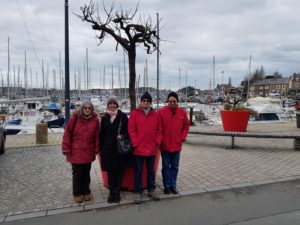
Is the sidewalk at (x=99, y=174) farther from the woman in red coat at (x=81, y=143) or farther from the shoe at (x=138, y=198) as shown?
the woman in red coat at (x=81, y=143)

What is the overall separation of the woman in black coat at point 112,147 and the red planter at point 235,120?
813 centimetres

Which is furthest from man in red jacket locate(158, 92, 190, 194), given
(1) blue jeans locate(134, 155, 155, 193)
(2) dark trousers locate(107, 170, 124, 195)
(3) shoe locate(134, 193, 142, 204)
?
(2) dark trousers locate(107, 170, 124, 195)

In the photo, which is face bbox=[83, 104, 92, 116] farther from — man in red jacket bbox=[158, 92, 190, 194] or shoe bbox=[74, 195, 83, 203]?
shoe bbox=[74, 195, 83, 203]

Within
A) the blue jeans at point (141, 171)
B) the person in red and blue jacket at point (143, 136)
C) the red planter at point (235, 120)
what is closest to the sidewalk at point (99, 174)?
the blue jeans at point (141, 171)

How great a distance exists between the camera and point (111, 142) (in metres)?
5.23

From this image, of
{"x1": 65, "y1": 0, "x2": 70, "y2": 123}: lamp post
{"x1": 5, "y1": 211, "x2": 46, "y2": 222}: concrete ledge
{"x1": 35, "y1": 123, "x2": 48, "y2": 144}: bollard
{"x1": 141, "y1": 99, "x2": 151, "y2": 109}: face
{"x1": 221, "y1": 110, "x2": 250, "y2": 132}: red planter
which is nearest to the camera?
{"x1": 5, "y1": 211, "x2": 46, "y2": 222}: concrete ledge

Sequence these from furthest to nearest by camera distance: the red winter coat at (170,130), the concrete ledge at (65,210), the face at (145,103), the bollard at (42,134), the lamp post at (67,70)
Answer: the bollard at (42,134), the lamp post at (67,70), the red winter coat at (170,130), the face at (145,103), the concrete ledge at (65,210)

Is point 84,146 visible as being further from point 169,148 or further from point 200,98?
point 200,98

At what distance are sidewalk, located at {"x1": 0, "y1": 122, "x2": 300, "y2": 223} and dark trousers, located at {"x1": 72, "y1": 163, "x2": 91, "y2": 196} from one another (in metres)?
0.22

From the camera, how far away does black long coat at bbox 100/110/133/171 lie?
523 centimetres

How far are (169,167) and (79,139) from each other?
1668mm

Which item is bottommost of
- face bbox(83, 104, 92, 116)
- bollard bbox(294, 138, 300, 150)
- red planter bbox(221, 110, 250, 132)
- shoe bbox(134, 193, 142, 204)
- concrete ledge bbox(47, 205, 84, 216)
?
concrete ledge bbox(47, 205, 84, 216)

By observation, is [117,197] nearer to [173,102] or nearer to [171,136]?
[171,136]

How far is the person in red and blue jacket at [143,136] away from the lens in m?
5.25
